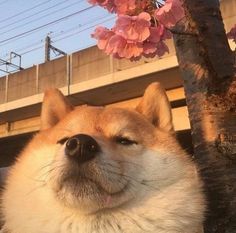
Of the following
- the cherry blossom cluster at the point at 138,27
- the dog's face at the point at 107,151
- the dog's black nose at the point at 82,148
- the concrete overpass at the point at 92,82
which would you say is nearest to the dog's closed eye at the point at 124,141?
the dog's face at the point at 107,151

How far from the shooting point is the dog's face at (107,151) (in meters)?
2.39

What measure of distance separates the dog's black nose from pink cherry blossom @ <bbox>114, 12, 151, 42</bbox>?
2.03 ft

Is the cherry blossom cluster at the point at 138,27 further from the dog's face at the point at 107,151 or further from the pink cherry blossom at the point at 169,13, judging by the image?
the dog's face at the point at 107,151

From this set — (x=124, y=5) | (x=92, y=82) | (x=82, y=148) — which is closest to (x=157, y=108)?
(x=124, y=5)

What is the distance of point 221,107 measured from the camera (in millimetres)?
2693

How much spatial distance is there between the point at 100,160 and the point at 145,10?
0.87 m

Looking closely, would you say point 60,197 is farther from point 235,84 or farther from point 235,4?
point 235,4

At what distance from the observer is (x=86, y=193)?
2.38 meters

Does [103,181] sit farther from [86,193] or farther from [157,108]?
[157,108]

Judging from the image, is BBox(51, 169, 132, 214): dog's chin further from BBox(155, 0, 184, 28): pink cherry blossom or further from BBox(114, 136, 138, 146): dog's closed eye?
BBox(155, 0, 184, 28): pink cherry blossom

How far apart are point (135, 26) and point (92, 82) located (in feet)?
35.0

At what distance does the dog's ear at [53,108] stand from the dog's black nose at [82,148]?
74 centimetres

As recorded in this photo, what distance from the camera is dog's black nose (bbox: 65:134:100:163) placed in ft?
7.66

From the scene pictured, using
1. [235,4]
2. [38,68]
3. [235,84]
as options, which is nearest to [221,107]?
[235,84]
